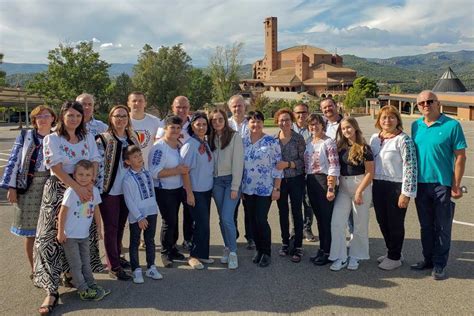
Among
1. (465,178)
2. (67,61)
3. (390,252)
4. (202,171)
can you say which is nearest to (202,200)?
(202,171)

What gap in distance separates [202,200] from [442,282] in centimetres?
Answer: 285

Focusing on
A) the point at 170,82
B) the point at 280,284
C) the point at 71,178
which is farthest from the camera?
the point at 170,82

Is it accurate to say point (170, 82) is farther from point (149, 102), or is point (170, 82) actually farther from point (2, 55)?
point (2, 55)

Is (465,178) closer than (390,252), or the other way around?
(390,252)

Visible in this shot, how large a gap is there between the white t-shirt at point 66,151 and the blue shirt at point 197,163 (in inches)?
42.4

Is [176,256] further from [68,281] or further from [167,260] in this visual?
[68,281]

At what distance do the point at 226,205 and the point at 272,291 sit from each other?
48.0 inches

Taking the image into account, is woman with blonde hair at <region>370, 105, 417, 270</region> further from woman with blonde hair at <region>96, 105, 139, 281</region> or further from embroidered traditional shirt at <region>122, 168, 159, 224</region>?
woman with blonde hair at <region>96, 105, 139, 281</region>

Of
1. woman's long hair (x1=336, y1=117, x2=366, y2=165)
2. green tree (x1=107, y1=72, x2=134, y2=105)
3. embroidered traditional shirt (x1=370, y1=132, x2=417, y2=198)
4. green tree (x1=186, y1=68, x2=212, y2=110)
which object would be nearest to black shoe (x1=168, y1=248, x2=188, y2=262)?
woman's long hair (x1=336, y1=117, x2=366, y2=165)

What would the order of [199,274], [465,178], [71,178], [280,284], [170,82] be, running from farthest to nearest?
1. [170,82]
2. [465,178]
3. [199,274]
4. [280,284]
5. [71,178]

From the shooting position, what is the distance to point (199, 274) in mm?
4625

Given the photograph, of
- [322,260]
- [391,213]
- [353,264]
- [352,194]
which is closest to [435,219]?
[391,213]

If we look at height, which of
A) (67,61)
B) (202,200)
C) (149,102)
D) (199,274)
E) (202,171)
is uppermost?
(67,61)

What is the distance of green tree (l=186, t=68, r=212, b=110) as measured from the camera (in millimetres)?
54203
